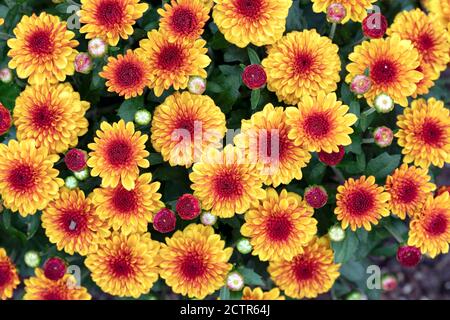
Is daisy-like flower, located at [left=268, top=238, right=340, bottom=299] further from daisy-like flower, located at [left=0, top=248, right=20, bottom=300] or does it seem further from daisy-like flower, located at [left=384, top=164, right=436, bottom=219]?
daisy-like flower, located at [left=0, top=248, right=20, bottom=300]

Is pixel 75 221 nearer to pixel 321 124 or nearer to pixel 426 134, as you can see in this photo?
pixel 321 124

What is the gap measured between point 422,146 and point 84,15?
5.60ft

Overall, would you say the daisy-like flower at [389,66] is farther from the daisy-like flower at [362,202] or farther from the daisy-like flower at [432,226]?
the daisy-like flower at [432,226]

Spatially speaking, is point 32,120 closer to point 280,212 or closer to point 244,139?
point 244,139

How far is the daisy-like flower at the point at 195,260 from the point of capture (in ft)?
8.52

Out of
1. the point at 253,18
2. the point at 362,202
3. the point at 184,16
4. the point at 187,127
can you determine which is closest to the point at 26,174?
the point at 187,127

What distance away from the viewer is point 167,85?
2508mm

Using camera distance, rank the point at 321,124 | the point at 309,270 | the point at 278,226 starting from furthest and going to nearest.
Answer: the point at 309,270, the point at 278,226, the point at 321,124

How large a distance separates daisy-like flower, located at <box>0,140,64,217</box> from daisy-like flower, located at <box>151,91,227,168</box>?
528mm

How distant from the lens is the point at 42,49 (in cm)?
254

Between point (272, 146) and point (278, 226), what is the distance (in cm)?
38

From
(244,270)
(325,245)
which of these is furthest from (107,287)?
(325,245)

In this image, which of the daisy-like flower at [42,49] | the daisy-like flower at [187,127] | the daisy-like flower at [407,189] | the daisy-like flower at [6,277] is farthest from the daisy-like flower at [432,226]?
the daisy-like flower at [6,277]

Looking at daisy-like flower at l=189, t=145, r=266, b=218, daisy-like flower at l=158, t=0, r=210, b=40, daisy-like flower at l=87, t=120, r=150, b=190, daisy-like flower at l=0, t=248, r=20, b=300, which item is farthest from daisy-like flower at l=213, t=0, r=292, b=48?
daisy-like flower at l=0, t=248, r=20, b=300
